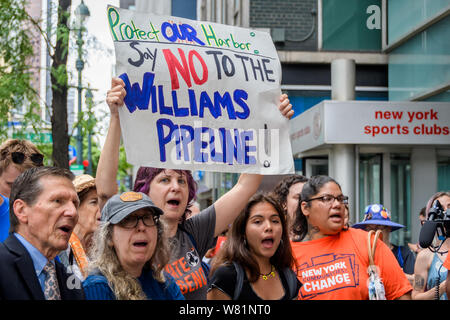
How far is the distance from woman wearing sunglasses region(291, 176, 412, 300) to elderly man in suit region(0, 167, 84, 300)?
1992mm

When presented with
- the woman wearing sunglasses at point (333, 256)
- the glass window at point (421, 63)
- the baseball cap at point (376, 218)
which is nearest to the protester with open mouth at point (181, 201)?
the woman wearing sunglasses at point (333, 256)

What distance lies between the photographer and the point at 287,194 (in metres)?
6.10

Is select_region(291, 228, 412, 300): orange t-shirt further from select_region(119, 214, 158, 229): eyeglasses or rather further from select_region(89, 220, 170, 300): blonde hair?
select_region(119, 214, 158, 229): eyeglasses

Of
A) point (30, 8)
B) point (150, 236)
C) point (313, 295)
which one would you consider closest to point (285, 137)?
point (313, 295)

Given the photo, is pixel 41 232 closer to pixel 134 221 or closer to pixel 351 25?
pixel 134 221

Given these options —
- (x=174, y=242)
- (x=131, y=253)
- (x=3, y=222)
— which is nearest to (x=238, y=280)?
(x=174, y=242)

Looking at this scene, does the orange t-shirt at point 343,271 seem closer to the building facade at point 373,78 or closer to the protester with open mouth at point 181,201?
the protester with open mouth at point 181,201

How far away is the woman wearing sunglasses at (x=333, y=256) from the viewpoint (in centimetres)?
465

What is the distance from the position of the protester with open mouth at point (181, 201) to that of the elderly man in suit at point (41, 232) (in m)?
0.68

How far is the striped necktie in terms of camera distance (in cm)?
307

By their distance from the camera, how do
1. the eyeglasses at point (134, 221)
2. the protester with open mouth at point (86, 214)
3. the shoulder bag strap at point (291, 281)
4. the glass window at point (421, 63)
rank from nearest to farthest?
the eyeglasses at point (134, 221), the shoulder bag strap at point (291, 281), the protester with open mouth at point (86, 214), the glass window at point (421, 63)
